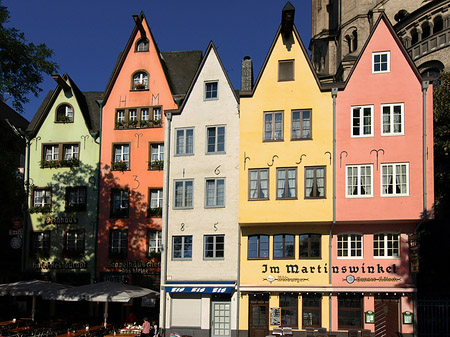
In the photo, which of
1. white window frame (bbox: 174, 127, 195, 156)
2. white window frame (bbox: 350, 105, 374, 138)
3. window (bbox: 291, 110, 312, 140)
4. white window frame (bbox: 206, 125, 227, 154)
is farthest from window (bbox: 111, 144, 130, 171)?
white window frame (bbox: 350, 105, 374, 138)

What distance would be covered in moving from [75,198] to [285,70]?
16808 millimetres

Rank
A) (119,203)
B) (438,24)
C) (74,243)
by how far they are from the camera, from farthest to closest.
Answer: (438,24), (74,243), (119,203)

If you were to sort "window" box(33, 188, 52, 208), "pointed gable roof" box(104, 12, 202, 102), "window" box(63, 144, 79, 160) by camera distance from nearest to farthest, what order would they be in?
1. "pointed gable roof" box(104, 12, 202, 102)
2. "window" box(33, 188, 52, 208)
3. "window" box(63, 144, 79, 160)

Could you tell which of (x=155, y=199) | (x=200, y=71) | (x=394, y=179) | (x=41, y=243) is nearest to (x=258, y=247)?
(x=155, y=199)

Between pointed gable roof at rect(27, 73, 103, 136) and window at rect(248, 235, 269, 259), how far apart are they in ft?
46.5

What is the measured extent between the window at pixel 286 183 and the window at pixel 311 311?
5.73m

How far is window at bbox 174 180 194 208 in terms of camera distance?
109 ft

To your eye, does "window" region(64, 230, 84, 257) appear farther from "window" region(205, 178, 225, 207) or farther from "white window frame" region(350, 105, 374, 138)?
"white window frame" region(350, 105, 374, 138)

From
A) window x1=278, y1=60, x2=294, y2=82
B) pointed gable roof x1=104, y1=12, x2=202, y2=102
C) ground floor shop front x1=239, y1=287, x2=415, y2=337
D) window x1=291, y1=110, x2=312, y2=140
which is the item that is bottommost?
ground floor shop front x1=239, y1=287, x2=415, y2=337

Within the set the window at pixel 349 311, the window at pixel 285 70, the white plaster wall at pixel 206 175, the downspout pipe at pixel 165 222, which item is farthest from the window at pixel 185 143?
the window at pixel 349 311

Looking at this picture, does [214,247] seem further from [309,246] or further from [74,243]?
[74,243]

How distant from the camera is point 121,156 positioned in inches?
1449

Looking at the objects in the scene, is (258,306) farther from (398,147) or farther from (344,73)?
(344,73)

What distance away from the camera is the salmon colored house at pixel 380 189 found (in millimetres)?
28859
